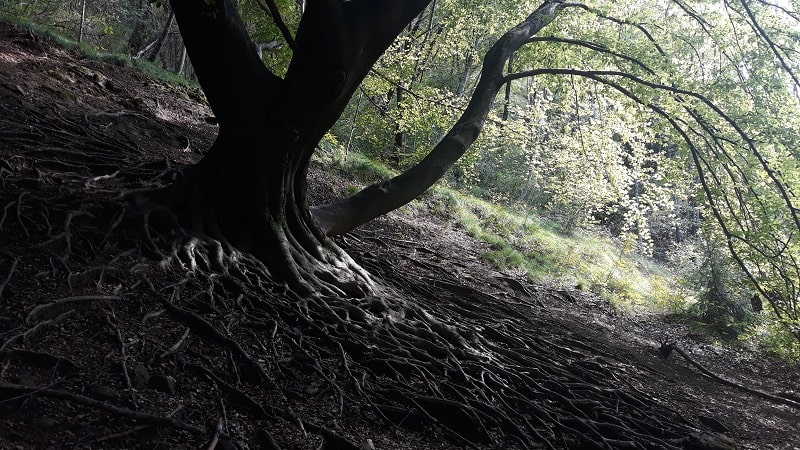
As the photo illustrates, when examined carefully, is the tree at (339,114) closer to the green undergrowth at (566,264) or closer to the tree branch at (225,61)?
the tree branch at (225,61)

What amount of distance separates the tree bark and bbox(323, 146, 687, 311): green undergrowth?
5.24m

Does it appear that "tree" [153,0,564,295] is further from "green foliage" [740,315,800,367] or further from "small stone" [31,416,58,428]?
"green foliage" [740,315,800,367]

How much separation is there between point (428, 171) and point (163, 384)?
4978 millimetres

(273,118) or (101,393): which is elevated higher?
(273,118)

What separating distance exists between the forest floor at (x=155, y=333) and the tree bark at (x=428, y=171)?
73 cm

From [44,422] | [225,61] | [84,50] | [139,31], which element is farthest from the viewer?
[139,31]

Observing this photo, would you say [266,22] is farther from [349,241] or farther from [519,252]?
[519,252]

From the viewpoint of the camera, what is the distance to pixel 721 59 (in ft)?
27.5

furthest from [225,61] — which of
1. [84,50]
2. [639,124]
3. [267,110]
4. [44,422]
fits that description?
[84,50]

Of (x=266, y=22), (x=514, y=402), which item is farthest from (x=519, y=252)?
(x=514, y=402)

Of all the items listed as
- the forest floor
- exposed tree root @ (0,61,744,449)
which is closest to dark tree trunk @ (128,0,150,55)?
the forest floor

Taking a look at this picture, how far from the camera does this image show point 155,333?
13.2ft

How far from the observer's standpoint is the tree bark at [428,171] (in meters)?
7.39

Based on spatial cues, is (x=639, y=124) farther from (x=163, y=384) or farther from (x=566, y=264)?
(x=163, y=384)
